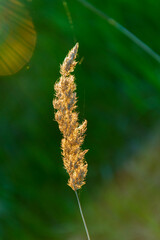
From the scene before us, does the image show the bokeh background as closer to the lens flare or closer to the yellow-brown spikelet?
the lens flare

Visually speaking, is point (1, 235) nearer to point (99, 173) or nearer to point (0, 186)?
point (0, 186)

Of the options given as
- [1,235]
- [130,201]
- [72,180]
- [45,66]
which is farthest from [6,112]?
[72,180]

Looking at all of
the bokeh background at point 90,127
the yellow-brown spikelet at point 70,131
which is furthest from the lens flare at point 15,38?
the yellow-brown spikelet at point 70,131

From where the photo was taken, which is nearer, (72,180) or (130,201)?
(72,180)

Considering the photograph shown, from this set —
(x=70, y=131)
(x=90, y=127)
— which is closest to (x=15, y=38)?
(x=90, y=127)

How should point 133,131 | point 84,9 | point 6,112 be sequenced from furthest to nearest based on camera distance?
1. point 133,131
2. point 6,112
3. point 84,9

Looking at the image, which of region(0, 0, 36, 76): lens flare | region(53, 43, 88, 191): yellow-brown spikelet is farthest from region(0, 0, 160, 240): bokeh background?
region(53, 43, 88, 191): yellow-brown spikelet

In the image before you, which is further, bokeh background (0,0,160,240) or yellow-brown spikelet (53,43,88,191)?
bokeh background (0,0,160,240)
